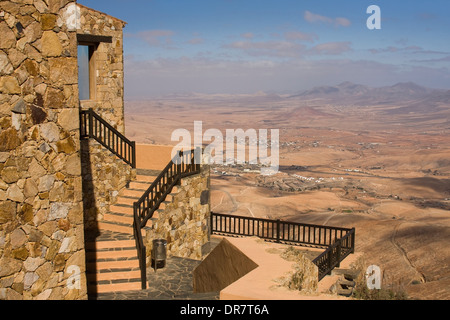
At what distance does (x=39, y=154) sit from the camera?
22.5 feet

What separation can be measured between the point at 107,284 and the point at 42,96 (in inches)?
260

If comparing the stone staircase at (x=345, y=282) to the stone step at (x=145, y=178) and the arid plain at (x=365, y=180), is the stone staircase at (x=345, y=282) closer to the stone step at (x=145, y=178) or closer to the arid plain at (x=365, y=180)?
the arid plain at (x=365, y=180)

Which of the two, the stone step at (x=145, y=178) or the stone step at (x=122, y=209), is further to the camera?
the stone step at (x=145, y=178)

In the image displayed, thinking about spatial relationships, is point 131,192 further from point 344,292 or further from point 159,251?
point 344,292

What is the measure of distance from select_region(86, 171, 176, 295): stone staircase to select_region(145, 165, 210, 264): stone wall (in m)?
0.34

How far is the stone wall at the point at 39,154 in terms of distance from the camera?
6.49m

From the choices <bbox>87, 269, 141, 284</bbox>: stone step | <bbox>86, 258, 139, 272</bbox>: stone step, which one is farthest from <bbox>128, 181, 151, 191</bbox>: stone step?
<bbox>87, 269, 141, 284</bbox>: stone step

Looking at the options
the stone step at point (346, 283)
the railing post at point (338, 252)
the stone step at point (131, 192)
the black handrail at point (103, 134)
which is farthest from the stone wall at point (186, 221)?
the stone step at point (346, 283)

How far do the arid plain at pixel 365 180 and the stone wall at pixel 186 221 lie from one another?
20.3 ft

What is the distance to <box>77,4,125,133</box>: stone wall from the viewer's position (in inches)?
606

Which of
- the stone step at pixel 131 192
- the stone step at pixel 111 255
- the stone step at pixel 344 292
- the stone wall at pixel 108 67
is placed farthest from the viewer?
the stone step at pixel 131 192

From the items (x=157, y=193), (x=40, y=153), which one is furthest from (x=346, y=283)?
(x=40, y=153)

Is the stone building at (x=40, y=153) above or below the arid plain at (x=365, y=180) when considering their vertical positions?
above

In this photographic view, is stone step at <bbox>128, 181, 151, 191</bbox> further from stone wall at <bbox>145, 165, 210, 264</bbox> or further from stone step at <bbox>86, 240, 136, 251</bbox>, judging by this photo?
stone step at <bbox>86, 240, 136, 251</bbox>
